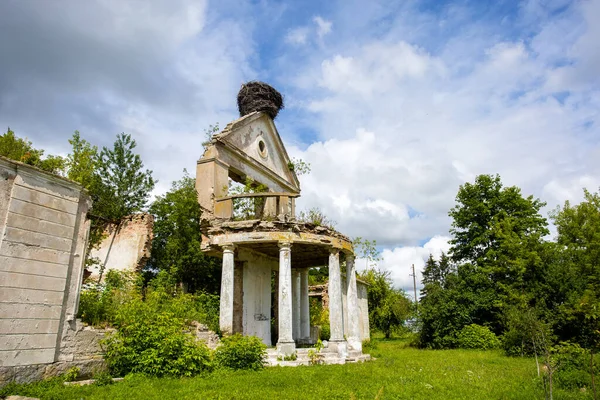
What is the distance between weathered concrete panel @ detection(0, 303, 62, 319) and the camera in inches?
304

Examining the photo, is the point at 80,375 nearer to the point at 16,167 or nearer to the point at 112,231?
the point at 16,167

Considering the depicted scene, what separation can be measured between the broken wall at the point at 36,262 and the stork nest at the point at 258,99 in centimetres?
1128

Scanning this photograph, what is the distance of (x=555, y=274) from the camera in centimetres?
1989

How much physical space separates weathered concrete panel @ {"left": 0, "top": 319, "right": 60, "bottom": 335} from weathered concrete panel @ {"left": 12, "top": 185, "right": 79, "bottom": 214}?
2.41m

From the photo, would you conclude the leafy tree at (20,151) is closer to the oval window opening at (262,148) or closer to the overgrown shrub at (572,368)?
the oval window opening at (262,148)

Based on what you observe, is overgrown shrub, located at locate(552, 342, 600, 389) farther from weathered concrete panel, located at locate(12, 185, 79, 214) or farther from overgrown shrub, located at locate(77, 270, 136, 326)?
weathered concrete panel, located at locate(12, 185, 79, 214)

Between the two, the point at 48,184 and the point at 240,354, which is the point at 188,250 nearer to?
the point at 240,354

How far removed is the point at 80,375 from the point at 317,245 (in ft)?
25.6

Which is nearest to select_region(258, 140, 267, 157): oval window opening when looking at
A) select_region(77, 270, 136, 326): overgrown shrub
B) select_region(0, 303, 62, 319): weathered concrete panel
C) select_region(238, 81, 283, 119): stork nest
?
select_region(238, 81, 283, 119): stork nest

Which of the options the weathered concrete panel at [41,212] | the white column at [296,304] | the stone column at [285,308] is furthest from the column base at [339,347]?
the weathered concrete panel at [41,212]

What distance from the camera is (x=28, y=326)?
8.00 meters

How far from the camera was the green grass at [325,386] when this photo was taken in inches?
284

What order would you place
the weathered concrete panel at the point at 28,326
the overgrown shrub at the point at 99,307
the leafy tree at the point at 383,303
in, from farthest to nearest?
the leafy tree at the point at 383,303 → the overgrown shrub at the point at 99,307 → the weathered concrete panel at the point at 28,326

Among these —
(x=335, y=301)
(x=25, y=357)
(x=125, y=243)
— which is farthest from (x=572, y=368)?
(x=125, y=243)
